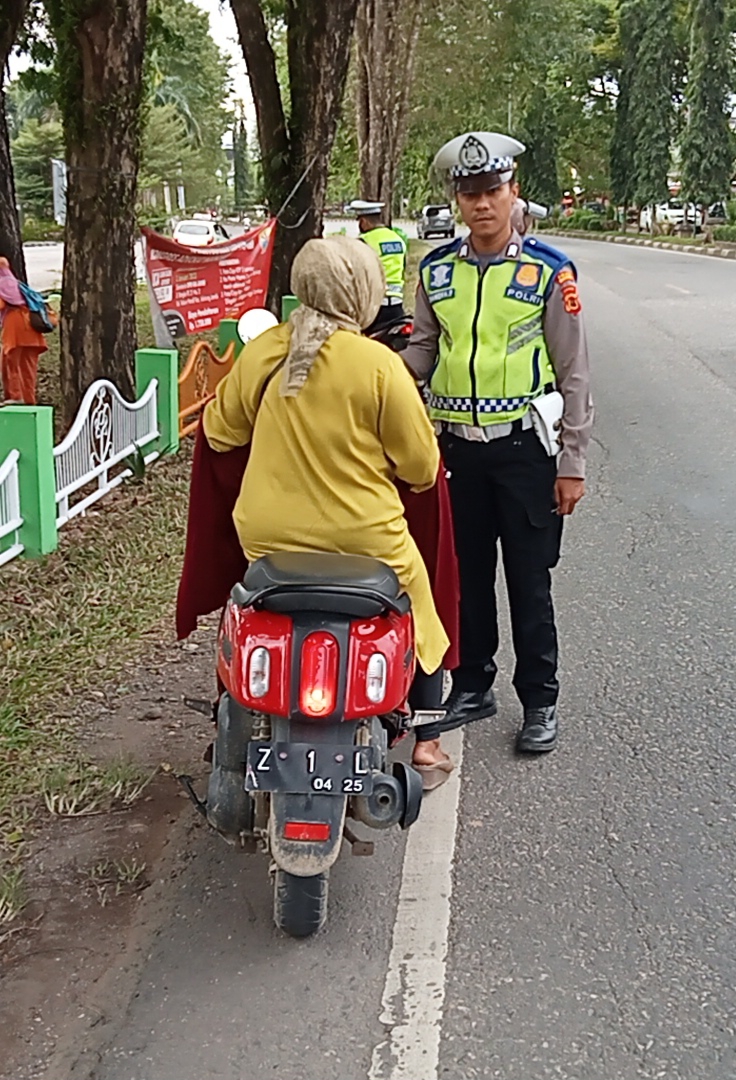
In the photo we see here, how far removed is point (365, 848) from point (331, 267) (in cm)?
153

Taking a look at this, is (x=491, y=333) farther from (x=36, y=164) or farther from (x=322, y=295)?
(x=36, y=164)

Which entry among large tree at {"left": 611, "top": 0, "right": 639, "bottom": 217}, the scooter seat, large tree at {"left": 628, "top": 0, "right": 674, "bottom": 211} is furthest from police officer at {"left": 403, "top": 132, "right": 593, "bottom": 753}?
large tree at {"left": 611, "top": 0, "right": 639, "bottom": 217}

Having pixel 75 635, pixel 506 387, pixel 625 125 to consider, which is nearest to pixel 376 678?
pixel 506 387

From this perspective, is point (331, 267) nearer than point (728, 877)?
Yes

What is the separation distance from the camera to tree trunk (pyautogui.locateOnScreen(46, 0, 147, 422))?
7965 millimetres

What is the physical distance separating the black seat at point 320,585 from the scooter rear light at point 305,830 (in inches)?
20.7

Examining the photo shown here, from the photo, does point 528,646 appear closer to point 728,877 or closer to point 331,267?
point 728,877

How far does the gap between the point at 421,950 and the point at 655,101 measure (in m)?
55.1

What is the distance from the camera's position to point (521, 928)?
10.9 feet

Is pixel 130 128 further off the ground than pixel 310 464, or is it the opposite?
pixel 130 128

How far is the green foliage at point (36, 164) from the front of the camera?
60.7 meters

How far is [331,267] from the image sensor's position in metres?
3.12

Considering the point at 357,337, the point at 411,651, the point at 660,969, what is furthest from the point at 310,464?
the point at 660,969

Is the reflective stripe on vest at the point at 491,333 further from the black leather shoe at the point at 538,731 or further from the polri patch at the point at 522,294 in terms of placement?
the black leather shoe at the point at 538,731
